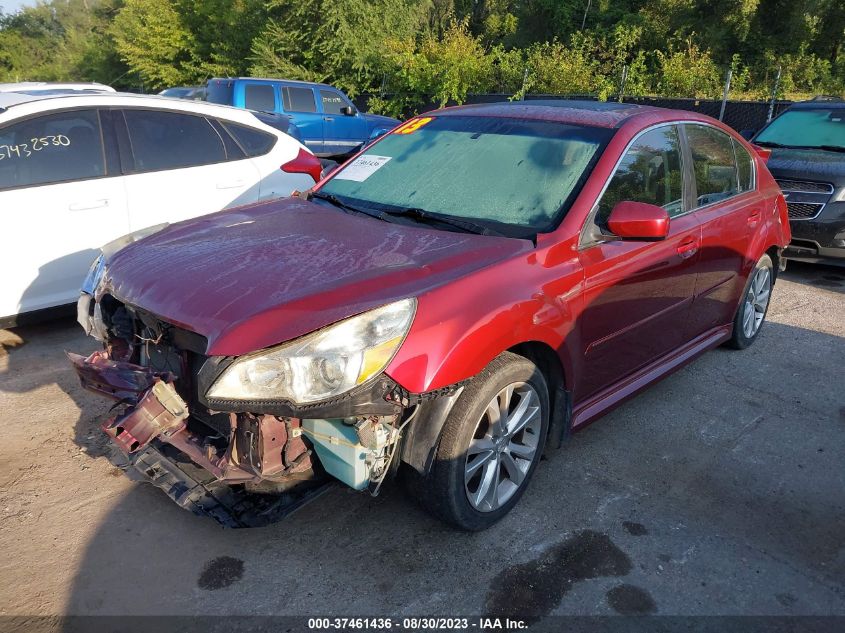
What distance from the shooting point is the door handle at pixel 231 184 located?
5590 mm

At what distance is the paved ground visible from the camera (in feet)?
8.48

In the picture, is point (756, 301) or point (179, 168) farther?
point (179, 168)

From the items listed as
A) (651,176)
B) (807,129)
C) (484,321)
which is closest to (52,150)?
(484,321)

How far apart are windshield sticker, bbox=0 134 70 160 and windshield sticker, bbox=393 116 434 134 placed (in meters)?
2.40

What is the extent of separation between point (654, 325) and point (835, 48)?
89.8ft

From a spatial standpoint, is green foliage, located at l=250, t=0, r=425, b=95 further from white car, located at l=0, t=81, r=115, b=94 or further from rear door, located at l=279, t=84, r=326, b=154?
white car, located at l=0, t=81, r=115, b=94

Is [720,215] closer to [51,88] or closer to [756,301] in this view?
[756,301]

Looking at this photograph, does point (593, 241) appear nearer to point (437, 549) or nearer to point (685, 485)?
point (685, 485)

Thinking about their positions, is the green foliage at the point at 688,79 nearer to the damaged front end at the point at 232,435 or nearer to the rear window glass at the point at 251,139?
the rear window glass at the point at 251,139

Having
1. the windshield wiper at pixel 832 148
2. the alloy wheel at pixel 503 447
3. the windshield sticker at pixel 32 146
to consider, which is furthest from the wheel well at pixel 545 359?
the windshield wiper at pixel 832 148

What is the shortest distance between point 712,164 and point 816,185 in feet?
11.8

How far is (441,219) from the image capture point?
329 centimetres

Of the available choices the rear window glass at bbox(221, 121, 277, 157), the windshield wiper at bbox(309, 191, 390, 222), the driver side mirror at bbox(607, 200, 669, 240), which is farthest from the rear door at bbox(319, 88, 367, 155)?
the driver side mirror at bbox(607, 200, 669, 240)

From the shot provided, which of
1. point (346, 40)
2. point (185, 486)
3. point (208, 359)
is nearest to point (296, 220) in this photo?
point (208, 359)
